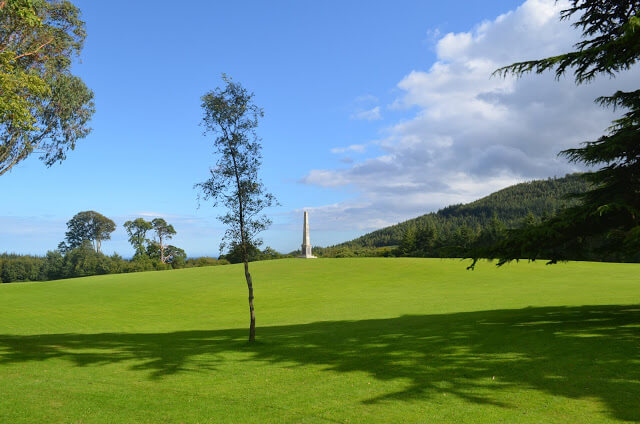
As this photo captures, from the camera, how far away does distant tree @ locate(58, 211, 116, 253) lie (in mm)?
111125

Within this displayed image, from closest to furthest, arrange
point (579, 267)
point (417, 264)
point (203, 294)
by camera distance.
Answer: point (203, 294) < point (579, 267) < point (417, 264)

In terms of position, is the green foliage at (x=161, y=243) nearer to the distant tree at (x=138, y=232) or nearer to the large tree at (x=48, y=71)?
the distant tree at (x=138, y=232)

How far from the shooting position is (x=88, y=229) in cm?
11300

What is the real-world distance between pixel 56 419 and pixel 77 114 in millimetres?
25078

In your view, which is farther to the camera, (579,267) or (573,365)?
(579,267)

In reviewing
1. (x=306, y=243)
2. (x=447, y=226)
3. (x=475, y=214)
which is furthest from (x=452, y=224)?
(x=306, y=243)

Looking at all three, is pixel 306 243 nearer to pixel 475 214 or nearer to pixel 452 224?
pixel 452 224

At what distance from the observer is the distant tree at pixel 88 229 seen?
111 meters

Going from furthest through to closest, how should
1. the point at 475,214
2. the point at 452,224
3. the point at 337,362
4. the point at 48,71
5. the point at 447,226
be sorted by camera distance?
the point at 475,214 → the point at 452,224 → the point at 447,226 → the point at 48,71 → the point at 337,362

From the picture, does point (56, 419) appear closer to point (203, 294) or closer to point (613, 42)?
point (613, 42)

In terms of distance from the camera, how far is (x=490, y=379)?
30.6 feet

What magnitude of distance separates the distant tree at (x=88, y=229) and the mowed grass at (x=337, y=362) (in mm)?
93120

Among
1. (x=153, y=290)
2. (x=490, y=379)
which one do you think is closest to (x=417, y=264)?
(x=153, y=290)

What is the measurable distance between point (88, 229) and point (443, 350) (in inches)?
4793
